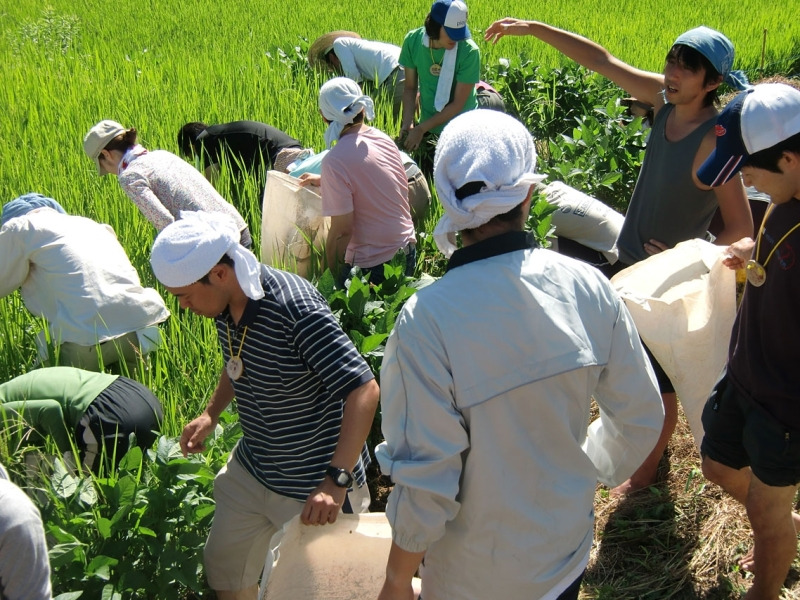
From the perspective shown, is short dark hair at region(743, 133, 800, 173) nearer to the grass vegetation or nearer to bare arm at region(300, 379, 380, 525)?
bare arm at region(300, 379, 380, 525)

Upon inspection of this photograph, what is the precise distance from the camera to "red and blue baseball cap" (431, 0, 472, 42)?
4.55 meters

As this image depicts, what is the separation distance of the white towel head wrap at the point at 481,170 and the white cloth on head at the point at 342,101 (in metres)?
1.98

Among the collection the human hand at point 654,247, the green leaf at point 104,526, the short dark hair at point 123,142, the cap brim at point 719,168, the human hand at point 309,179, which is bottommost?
the green leaf at point 104,526

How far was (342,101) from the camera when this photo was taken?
3.38m

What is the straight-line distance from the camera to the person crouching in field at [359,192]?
3367mm

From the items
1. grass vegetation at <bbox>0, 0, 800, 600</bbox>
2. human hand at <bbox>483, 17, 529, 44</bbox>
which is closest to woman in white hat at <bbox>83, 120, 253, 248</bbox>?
grass vegetation at <bbox>0, 0, 800, 600</bbox>

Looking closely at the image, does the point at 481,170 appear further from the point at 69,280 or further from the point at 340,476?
the point at 69,280

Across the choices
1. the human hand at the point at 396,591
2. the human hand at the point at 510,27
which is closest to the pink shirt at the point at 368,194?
the human hand at the point at 510,27

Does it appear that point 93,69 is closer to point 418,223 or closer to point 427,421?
point 418,223

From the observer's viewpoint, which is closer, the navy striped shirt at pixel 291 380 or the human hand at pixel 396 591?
the human hand at pixel 396 591

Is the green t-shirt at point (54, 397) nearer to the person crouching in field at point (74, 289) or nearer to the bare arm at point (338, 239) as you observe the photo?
the person crouching in field at point (74, 289)

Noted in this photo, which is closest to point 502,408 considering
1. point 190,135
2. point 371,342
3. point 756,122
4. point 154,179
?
point 756,122

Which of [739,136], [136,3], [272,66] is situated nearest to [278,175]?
[739,136]

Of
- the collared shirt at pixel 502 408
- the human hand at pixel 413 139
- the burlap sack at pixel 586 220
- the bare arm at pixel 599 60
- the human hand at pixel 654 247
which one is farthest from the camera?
the human hand at pixel 413 139
